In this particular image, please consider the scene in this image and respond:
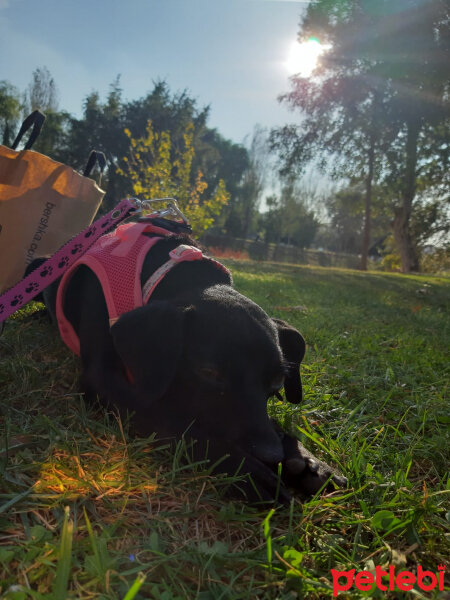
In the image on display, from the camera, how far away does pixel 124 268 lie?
1.97 meters

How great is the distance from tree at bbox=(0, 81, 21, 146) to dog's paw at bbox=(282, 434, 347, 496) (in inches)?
1355

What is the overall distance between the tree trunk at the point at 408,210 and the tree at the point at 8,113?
1092 inches

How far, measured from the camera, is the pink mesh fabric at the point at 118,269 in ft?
6.13

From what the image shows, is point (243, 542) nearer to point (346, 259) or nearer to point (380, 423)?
point (380, 423)

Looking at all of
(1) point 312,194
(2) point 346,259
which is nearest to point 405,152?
(2) point 346,259

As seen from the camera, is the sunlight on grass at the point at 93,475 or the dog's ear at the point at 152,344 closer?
the sunlight on grass at the point at 93,475

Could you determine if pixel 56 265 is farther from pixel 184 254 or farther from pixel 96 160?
pixel 96 160

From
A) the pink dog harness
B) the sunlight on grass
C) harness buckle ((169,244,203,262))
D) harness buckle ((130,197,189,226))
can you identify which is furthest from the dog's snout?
harness buckle ((130,197,189,226))

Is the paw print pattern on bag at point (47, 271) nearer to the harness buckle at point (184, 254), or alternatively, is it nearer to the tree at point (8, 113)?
the harness buckle at point (184, 254)

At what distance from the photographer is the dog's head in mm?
1418

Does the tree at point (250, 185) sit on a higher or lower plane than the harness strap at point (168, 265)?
higher

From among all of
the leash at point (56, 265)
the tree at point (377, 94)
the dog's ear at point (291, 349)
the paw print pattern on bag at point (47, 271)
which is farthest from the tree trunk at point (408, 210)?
the paw print pattern on bag at point (47, 271)

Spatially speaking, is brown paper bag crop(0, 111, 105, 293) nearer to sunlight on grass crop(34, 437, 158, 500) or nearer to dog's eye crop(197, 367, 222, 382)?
sunlight on grass crop(34, 437, 158, 500)

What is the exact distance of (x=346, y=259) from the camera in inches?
1764
